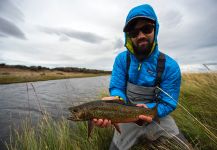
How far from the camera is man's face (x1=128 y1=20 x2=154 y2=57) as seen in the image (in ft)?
11.8

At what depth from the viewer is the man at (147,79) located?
138 inches

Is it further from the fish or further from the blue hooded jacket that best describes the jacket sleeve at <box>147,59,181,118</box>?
the fish

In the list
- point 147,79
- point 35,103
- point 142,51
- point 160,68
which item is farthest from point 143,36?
point 35,103

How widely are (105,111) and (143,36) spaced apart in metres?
1.68

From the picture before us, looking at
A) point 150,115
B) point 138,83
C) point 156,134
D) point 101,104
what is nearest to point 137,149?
point 156,134

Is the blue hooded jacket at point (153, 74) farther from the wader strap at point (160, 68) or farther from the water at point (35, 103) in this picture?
the water at point (35, 103)

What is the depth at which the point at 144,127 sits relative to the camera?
3.48 meters

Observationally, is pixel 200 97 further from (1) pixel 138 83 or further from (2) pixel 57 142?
(2) pixel 57 142

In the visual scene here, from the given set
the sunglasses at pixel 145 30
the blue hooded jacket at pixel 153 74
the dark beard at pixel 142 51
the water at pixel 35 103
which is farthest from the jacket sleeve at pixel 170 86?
the water at pixel 35 103

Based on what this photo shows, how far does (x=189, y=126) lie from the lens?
429cm

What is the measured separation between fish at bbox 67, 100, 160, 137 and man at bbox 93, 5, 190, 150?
634 millimetres

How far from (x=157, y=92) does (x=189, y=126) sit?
4.58ft

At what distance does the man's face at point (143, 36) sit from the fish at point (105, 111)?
51.5 inches

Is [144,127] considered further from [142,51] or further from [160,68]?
[142,51]
